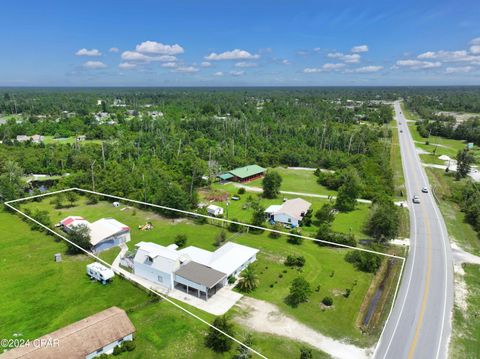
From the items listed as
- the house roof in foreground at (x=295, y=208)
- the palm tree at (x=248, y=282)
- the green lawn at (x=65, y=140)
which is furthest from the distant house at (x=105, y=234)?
the green lawn at (x=65, y=140)

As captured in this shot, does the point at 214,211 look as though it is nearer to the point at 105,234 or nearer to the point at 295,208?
the point at 295,208

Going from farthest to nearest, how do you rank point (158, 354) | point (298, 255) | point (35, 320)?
1. point (298, 255)
2. point (35, 320)
3. point (158, 354)

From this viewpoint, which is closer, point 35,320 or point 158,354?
point 158,354

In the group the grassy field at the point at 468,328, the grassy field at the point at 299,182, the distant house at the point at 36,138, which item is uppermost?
the distant house at the point at 36,138

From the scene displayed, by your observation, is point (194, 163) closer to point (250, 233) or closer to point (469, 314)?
point (250, 233)

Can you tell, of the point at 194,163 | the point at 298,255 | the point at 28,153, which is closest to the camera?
the point at 298,255

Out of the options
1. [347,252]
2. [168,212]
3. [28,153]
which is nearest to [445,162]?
[347,252]

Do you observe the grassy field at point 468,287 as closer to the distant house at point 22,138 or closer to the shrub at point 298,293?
the shrub at point 298,293

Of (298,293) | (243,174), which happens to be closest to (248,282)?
(298,293)
